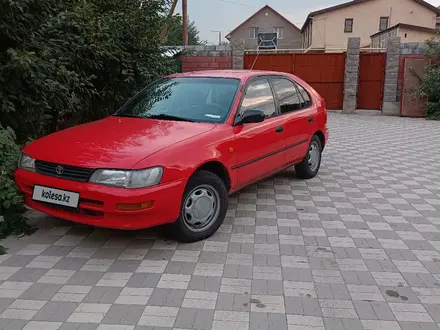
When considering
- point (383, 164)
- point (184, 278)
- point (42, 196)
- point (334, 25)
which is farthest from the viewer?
point (334, 25)

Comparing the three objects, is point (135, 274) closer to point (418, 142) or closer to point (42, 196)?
point (42, 196)

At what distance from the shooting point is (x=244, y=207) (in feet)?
16.7

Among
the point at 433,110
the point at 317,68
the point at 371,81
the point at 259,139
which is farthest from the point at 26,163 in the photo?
the point at 433,110

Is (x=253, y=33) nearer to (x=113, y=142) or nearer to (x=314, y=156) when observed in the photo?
(x=314, y=156)

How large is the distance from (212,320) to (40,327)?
43.2 inches

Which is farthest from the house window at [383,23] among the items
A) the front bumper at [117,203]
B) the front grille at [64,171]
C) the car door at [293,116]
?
the front grille at [64,171]

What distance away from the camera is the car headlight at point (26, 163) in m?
3.90

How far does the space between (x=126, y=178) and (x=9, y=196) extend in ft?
4.46

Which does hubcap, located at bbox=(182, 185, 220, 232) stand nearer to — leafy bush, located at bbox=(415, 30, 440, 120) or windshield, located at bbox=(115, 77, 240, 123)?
windshield, located at bbox=(115, 77, 240, 123)

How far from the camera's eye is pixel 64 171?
3.64 meters

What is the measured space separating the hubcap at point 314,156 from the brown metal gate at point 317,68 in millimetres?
9633

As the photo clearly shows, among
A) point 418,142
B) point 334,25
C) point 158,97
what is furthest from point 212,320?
point 334,25

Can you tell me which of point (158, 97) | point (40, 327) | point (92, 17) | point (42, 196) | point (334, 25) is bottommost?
point (40, 327)

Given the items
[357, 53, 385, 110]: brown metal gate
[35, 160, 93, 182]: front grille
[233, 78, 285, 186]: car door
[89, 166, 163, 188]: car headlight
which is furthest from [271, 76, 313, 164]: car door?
[357, 53, 385, 110]: brown metal gate
